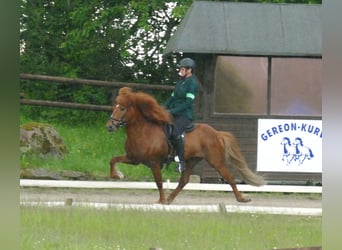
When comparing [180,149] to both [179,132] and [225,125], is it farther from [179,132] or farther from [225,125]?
[225,125]

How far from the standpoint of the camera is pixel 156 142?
922cm

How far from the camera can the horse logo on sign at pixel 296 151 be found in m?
11.2

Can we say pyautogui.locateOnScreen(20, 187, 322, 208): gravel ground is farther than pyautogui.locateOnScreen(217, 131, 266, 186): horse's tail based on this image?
Yes

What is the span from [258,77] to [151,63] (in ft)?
5.44

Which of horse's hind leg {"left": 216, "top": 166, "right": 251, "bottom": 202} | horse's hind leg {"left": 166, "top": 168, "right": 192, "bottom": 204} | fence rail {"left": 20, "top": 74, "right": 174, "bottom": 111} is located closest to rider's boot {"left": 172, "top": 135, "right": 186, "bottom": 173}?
horse's hind leg {"left": 166, "top": 168, "right": 192, "bottom": 204}

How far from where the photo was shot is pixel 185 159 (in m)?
9.37

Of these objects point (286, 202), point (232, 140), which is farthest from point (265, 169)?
point (232, 140)

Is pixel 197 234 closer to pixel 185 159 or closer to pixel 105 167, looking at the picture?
pixel 185 159

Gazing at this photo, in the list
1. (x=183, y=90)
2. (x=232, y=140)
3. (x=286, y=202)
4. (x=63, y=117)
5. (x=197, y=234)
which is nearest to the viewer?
(x=197, y=234)

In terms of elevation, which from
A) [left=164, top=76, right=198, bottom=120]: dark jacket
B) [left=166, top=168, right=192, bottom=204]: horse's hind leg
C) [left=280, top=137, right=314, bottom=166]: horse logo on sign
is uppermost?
[left=164, top=76, right=198, bottom=120]: dark jacket

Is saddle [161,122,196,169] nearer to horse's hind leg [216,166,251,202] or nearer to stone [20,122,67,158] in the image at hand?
horse's hind leg [216,166,251,202]

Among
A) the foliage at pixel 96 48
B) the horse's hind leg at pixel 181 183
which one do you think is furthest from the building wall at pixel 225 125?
the horse's hind leg at pixel 181 183

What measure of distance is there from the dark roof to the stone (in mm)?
2103

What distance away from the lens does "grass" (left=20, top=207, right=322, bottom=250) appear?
6.92 meters
